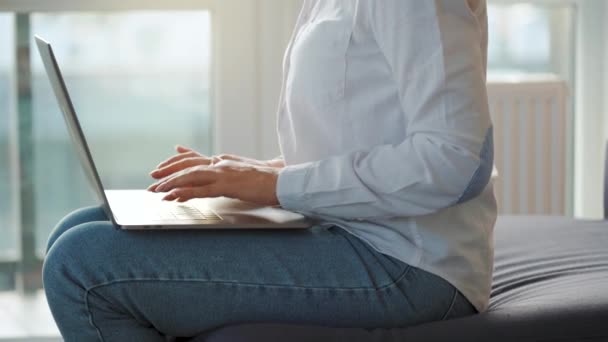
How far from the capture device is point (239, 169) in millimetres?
1184

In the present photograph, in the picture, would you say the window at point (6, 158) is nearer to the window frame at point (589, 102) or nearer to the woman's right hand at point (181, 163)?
the woman's right hand at point (181, 163)

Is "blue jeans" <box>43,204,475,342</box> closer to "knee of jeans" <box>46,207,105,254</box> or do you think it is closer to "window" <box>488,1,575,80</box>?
"knee of jeans" <box>46,207,105,254</box>

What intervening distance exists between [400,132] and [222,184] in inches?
9.1

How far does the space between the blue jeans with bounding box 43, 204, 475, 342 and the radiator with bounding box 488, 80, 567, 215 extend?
161cm

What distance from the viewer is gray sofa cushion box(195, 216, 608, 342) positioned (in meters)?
1.15

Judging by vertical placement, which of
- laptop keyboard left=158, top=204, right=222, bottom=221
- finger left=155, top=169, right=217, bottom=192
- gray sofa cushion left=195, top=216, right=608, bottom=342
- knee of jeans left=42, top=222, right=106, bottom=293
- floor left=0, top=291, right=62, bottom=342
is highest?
finger left=155, top=169, right=217, bottom=192

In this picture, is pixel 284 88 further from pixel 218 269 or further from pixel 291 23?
pixel 291 23

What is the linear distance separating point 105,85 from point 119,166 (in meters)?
0.22

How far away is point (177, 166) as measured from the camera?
141 centimetres

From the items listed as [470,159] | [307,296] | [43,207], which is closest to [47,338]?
[43,207]

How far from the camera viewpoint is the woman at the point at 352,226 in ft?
3.70

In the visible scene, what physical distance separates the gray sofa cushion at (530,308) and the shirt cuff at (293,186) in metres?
0.15

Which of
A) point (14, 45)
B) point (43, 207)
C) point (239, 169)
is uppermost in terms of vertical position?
point (14, 45)

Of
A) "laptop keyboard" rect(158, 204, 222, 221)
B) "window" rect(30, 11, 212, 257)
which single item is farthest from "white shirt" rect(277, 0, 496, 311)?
"window" rect(30, 11, 212, 257)
